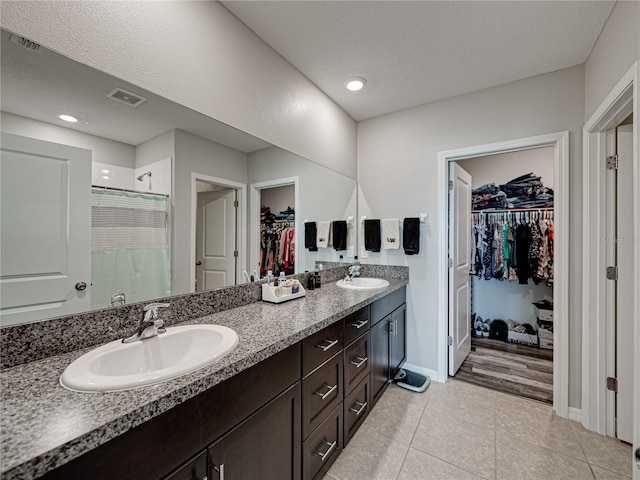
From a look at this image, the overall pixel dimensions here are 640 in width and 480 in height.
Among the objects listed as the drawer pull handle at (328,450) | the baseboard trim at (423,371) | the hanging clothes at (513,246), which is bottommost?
the baseboard trim at (423,371)

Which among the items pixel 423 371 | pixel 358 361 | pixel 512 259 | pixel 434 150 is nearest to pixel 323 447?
pixel 358 361

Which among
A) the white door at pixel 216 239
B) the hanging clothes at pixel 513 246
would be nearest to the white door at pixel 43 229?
the white door at pixel 216 239

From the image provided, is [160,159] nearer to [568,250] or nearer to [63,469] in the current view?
[63,469]

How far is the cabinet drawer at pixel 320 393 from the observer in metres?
1.28

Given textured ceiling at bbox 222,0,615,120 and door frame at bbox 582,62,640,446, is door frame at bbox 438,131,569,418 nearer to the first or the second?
door frame at bbox 582,62,640,446

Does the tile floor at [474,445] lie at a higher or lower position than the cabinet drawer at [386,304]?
lower

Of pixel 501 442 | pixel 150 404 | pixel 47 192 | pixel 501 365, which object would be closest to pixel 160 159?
pixel 47 192

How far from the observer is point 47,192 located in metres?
0.95

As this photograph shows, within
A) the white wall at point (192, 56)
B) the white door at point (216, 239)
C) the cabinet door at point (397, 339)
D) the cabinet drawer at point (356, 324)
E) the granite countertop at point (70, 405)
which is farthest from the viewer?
the cabinet door at point (397, 339)

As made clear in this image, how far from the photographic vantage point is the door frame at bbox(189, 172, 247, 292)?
4.71 ft

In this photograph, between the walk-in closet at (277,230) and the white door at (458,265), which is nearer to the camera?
the walk-in closet at (277,230)

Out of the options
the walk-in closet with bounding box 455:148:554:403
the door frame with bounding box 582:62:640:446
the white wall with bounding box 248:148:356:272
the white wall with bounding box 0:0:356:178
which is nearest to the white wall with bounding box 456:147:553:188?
the walk-in closet with bounding box 455:148:554:403

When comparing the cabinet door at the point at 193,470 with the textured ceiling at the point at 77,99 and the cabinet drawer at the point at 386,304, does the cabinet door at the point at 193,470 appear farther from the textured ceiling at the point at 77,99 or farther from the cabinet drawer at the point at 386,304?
the cabinet drawer at the point at 386,304

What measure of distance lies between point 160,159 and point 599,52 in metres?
2.65
